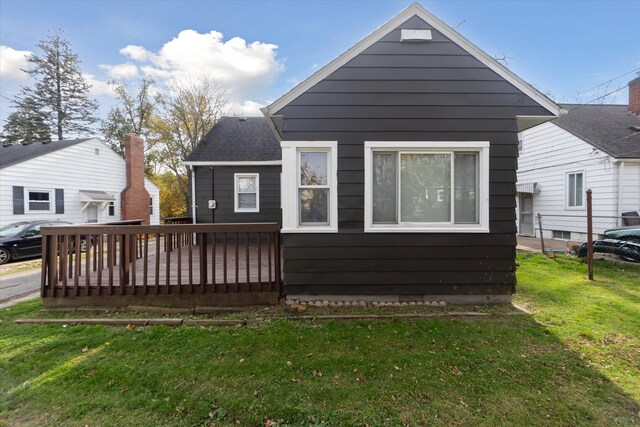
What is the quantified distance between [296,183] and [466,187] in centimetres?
279

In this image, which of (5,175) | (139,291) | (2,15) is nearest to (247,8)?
(2,15)

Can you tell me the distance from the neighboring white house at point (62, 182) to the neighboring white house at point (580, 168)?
2197 cm

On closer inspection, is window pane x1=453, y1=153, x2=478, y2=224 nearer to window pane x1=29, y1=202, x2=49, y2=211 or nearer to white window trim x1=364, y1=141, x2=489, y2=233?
white window trim x1=364, y1=141, x2=489, y2=233

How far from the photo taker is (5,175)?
11539 mm

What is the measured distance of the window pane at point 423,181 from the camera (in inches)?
177

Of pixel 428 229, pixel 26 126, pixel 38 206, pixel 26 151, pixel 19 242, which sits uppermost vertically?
pixel 26 126

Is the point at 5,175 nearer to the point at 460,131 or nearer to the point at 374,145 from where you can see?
the point at 374,145

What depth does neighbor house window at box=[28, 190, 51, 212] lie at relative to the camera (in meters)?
12.6

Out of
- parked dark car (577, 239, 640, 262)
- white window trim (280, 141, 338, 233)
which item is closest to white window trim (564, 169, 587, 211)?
parked dark car (577, 239, 640, 262)

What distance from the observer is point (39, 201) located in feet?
42.2

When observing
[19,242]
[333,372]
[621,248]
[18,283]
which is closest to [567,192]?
[621,248]

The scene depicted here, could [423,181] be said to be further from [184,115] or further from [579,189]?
[184,115]

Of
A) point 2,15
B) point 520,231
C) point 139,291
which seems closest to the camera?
point 139,291

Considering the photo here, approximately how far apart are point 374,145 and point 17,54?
35.0 meters
